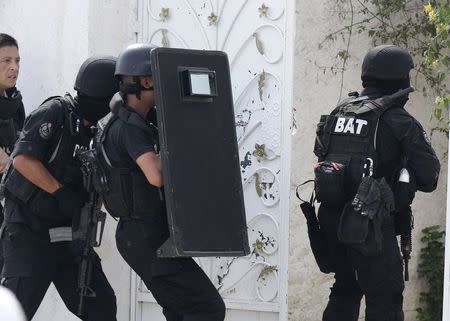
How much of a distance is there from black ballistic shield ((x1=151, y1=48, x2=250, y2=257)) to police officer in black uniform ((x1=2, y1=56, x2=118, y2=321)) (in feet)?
1.97

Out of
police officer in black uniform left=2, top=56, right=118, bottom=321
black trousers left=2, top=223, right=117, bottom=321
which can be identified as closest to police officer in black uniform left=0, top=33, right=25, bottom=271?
police officer in black uniform left=2, top=56, right=118, bottom=321

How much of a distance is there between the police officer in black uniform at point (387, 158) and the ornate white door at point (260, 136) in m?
0.84

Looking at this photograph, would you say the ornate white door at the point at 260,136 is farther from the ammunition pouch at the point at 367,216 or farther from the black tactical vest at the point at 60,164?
the black tactical vest at the point at 60,164

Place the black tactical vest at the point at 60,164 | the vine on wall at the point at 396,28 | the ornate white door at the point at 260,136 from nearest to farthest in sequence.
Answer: the black tactical vest at the point at 60,164 → the ornate white door at the point at 260,136 → the vine on wall at the point at 396,28

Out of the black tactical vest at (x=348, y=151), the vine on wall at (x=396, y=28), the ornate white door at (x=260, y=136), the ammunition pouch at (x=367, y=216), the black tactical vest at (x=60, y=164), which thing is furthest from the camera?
the vine on wall at (x=396, y=28)

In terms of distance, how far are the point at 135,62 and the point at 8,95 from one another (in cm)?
185

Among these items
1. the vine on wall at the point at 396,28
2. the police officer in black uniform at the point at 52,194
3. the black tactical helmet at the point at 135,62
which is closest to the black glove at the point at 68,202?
the police officer in black uniform at the point at 52,194

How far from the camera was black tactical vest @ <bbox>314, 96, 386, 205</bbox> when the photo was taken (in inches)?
189

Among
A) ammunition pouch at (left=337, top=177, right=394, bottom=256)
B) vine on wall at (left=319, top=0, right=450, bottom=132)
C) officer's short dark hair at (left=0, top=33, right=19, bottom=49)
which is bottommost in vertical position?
ammunition pouch at (left=337, top=177, right=394, bottom=256)

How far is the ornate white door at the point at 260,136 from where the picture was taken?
5.78 meters

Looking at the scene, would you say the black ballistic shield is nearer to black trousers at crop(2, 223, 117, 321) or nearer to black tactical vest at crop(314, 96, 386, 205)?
black tactical vest at crop(314, 96, 386, 205)

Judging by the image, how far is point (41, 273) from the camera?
16.2ft

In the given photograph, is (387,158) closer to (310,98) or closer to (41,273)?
(310,98)

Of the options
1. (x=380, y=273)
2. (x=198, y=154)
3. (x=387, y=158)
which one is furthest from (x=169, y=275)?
(x=387, y=158)
